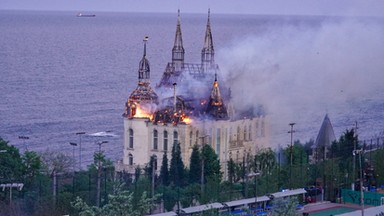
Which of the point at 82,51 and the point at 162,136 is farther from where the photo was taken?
the point at 82,51

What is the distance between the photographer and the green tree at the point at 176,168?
21.2 meters

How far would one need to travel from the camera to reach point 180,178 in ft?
70.3

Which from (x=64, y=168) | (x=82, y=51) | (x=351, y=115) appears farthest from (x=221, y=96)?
(x=82, y=51)

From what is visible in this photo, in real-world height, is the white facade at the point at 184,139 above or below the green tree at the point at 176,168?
above

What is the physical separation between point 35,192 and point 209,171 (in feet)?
17.2

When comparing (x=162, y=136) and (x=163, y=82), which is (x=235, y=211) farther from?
(x=163, y=82)

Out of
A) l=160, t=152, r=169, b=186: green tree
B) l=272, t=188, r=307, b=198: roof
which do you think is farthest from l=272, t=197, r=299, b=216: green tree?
l=160, t=152, r=169, b=186: green tree

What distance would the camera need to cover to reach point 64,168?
23750 mm

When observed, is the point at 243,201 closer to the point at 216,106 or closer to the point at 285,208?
the point at 285,208

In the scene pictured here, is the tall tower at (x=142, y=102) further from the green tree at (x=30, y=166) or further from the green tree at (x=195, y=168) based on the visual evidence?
the green tree at (x=30, y=166)

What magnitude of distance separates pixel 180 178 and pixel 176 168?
2.02 ft

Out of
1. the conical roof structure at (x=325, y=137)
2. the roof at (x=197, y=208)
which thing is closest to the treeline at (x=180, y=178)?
the roof at (x=197, y=208)

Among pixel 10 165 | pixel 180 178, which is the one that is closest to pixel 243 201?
pixel 180 178

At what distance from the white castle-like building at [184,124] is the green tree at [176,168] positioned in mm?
1261
